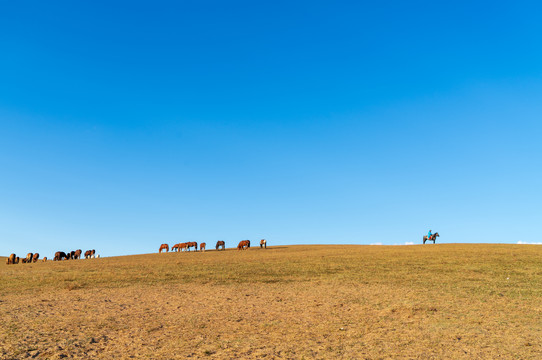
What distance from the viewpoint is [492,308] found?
51.6ft

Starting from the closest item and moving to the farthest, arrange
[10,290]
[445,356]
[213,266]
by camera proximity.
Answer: [445,356] < [10,290] < [213,266]

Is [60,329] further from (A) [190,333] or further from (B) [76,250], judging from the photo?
(B) [76,250]

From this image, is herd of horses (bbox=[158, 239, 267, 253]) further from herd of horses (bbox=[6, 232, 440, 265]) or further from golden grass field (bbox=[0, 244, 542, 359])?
golden grass field (bbox=[0, 244, 542, 359])

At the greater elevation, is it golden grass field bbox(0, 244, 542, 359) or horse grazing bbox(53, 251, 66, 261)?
Result: golden grass field bbox(0, 244, 542, 359)

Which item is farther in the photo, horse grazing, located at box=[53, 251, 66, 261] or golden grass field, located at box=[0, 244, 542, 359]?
horse grazing, located at box=[53, 251, 66, 261]

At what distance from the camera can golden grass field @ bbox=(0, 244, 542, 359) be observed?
35.2 ft

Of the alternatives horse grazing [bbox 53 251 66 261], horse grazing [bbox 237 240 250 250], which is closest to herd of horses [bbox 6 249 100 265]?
horse grazing [bbox 53 251 66 261]

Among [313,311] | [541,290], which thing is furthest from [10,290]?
[541,290]

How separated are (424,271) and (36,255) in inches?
1777

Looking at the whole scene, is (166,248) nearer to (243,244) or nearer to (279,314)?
(243,244)

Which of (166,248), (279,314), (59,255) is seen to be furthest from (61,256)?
(279,314)

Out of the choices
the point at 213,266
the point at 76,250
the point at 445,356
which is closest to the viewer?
the point at 445,356

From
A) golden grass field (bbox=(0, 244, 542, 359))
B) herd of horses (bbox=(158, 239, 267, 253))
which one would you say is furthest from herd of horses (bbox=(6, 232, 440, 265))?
golden grass field (bbox=(0, 244, 542, 359))

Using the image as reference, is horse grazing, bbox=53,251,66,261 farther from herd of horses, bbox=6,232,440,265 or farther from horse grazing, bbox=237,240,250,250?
horse grazing, bbox=237,240,250,250
